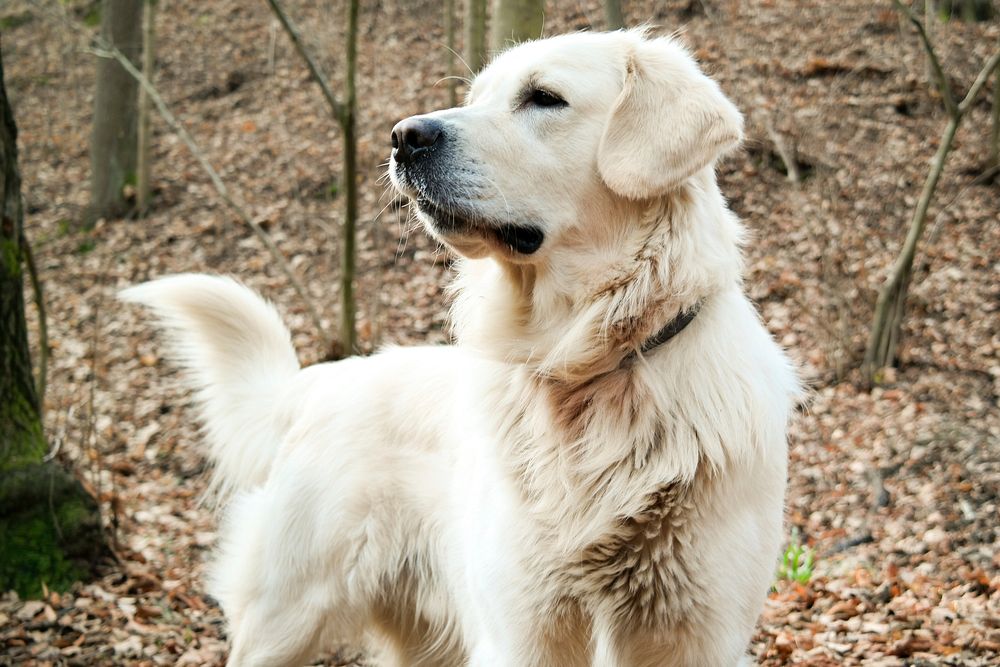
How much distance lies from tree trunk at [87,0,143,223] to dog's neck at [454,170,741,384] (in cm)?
983

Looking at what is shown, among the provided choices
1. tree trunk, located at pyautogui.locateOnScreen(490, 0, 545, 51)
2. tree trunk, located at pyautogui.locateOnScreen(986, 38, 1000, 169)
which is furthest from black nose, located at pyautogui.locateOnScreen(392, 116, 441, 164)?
tree trunk, located at pyautogui.locateOnScreen(986, 38, 1000, 169)

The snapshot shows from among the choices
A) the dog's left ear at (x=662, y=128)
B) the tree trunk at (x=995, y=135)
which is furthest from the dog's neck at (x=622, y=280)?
the tree trunk at (x=995, y=135)

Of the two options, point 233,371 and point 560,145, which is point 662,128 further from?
point 233,371

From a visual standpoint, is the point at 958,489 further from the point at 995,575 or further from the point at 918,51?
the point at 918,51

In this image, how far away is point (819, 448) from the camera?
19.1 feet

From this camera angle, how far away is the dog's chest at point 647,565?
94.3 inches

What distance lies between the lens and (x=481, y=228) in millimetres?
2625

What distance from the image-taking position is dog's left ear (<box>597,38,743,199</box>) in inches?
97.2

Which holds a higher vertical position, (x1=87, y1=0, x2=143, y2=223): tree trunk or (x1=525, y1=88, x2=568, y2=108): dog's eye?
(x1=525, y1=88, x2=568, y2=108): dog's eye

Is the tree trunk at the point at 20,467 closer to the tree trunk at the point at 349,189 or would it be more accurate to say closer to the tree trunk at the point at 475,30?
the tree trunk at the point at 349,189

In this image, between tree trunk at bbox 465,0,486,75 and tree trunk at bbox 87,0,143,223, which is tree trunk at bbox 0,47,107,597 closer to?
tree trunk at bbox 465,0,486,75

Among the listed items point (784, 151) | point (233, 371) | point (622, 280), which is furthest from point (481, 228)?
point (784, 151)

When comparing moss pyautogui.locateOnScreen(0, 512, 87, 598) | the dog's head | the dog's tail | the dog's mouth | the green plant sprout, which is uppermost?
the dog's head

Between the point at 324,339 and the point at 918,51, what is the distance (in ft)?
26.1
